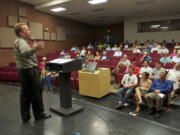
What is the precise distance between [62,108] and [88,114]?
0.36m

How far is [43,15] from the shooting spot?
24.1 feet

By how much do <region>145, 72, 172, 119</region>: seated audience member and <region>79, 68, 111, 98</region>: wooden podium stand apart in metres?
1.00

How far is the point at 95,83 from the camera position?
3.13m

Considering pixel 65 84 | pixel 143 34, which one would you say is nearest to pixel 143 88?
pixel 65 84

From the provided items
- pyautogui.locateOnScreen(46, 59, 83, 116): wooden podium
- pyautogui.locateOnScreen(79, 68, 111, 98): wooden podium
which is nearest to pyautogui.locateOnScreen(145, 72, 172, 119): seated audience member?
pyautogui.locateOnScreen(79, 68, 111, 98): wooden podium

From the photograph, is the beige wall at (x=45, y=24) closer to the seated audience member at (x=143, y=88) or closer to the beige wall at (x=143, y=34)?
the beige wall at (x=143, y=34)

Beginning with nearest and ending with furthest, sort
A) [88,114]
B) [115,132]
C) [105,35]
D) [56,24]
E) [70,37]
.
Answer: [115,132] → [88,114] → [56,24] → [70,37] → [105,35]

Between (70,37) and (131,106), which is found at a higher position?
(70,37)

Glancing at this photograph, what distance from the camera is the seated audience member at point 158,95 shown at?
2.42 metres

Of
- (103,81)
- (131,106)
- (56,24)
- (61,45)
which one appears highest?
(56,24)

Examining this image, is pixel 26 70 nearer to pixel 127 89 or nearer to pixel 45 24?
pixel 127 89

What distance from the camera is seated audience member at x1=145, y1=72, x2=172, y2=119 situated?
7.94 ft

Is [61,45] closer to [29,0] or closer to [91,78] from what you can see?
[29,0]

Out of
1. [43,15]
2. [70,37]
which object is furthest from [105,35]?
[43,15]
